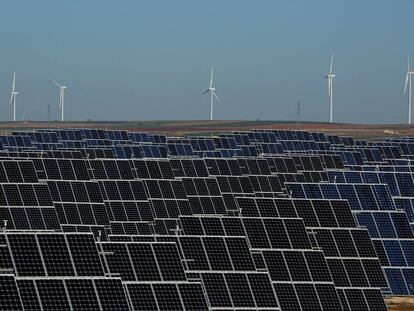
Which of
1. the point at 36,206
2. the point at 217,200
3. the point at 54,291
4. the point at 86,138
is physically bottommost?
the point at 86,138

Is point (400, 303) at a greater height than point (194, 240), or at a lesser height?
Answer: lesser

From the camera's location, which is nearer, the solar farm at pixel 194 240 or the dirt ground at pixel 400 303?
the solar farm at pixel 194 240

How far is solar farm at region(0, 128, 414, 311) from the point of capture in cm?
2177

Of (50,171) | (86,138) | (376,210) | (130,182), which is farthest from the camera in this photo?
(86,138)

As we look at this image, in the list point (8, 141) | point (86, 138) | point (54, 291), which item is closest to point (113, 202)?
point (54, 291)

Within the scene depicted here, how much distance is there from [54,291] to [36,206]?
12.7 meters

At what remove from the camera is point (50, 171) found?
4494 cm

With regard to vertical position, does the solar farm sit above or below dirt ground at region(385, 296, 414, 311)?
above

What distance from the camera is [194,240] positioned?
26516 millimetres

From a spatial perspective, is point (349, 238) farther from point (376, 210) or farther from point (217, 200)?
point (217, 200)

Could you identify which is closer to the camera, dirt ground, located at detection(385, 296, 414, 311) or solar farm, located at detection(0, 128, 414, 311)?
solar farm, located at detection(0, 128, 414, 311)

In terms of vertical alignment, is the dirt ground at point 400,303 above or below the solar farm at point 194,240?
below

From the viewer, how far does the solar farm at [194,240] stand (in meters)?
21.8

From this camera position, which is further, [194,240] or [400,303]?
[400,303]
